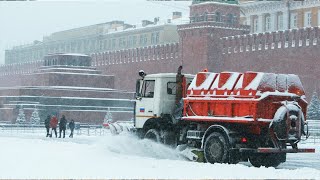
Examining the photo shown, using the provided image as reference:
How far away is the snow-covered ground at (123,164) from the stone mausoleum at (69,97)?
3642cm

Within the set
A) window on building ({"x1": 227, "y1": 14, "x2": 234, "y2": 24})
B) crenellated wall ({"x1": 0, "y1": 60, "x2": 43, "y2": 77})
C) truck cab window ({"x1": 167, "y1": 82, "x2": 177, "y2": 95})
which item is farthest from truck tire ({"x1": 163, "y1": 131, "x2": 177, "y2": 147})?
crenellated wall ({"x1": 0, "y1": 60, "x2": 43, "y2": 77})

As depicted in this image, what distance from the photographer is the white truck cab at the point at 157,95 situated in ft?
63.3

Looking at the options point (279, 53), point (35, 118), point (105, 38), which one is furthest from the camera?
point (105, 38)

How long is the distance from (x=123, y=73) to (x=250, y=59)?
19270 mm

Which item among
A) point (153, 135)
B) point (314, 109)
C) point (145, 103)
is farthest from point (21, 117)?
point (153, 135)

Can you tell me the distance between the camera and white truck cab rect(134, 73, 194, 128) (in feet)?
63.3

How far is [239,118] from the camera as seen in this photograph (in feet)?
54.9

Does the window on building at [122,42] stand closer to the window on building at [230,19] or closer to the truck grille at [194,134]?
the window on building at [230,19]

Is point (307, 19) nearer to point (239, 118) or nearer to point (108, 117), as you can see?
point (108, 117)

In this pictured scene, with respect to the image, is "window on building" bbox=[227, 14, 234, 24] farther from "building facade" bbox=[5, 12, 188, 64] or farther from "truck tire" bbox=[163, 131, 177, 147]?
"truck tire" bbox=[163, 131, 177, 147]

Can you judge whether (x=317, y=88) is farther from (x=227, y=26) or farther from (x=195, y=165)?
(x=195, y=165)

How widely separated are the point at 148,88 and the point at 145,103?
1.27ft

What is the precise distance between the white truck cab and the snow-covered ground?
75cm

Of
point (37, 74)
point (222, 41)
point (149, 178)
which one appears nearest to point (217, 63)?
point (222, 41)
